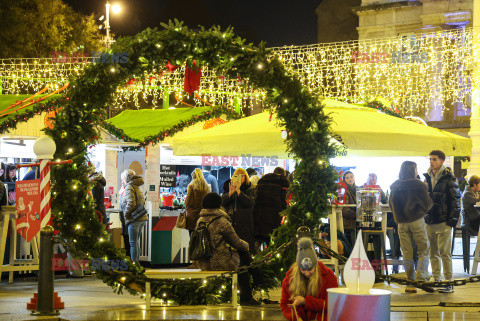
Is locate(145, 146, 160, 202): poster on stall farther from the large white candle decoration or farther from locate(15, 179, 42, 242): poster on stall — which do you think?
the large white candle decoration

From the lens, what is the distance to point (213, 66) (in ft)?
32.6

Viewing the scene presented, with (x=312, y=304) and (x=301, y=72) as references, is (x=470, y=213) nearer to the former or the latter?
(x=301, y=72)

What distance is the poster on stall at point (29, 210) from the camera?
937cm

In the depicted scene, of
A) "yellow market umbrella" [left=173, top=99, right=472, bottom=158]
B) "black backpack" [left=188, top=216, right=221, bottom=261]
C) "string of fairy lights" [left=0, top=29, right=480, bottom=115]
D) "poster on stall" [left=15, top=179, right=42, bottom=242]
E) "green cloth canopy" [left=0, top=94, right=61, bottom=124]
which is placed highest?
"string of fairy lights" [left=0, top=29, right=480, bottom=115]

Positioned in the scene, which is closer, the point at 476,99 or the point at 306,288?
the point at 306,288

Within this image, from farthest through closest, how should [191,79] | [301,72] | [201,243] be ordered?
[301,72], [191,79], [201,243]

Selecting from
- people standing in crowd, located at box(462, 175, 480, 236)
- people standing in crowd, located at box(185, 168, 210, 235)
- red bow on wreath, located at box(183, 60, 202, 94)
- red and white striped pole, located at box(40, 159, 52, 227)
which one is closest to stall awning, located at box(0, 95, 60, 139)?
people standing in crowd, located at box(185, 168, 210, 235)

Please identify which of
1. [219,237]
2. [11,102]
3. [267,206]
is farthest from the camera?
[11,102]

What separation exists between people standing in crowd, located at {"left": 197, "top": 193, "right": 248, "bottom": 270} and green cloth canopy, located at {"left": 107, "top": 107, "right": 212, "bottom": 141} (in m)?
6.75

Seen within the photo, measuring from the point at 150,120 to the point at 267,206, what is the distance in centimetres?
763

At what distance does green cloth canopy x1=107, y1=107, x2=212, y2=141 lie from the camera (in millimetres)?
16891

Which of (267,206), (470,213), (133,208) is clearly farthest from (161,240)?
(470,213)

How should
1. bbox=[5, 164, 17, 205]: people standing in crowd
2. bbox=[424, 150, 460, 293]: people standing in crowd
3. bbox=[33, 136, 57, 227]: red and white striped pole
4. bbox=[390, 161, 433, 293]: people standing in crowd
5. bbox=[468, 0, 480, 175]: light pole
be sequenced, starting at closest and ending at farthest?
bbox=[33, 136, 57, 227]: red and white striped pole → bbox=[390, 161, 433, 293]: people standing in crowd → bbox=[424, 150, 460, 293]: people standing in crowd → bbox=[5, 164, 17, 205]: people standing in crowd → bbox=[468, 0, 480, 175]: light pole

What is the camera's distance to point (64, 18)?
30.9 metres
